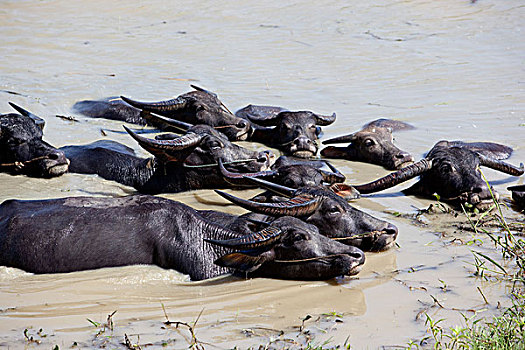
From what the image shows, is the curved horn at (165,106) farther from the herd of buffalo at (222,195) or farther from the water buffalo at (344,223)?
the water buffalo at (344,223)

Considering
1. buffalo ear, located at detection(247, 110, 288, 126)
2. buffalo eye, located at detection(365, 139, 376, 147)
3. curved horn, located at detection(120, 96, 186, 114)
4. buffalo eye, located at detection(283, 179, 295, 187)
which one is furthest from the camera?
buffalo ear, located at detection(247, 110, 288, 126)

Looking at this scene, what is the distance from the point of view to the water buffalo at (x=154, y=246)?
16.0 ft

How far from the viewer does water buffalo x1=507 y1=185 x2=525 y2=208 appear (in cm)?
671

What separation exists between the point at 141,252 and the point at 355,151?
4.51m

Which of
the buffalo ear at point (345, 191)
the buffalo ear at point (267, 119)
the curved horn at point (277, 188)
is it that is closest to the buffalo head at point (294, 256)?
the curved horn at point (277, 188)

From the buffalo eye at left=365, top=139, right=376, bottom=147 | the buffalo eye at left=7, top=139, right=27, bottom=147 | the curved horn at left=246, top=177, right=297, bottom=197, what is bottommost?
the buffalo eye at left=365, top=139, right=376, bottom=147

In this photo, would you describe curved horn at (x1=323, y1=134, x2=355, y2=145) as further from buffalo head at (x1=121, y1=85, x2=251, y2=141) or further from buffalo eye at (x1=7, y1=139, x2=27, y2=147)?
buffalo eye at (x1=7, y1=139, x2=27, y2=147)

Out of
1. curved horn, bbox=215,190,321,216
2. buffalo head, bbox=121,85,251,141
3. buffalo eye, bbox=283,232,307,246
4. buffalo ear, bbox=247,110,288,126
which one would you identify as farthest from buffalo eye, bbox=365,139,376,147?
buffalo eye, bbox=283,232,307,246

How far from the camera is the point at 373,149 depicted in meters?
8.59

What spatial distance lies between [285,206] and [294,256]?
427mm

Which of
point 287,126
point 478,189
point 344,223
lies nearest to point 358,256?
point 344,223

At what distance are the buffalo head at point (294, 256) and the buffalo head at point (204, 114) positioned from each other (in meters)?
4.36

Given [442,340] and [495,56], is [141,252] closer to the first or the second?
[442,340]

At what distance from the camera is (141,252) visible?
498 centimetres
